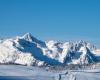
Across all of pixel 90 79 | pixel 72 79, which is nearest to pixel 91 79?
pixel 90 79

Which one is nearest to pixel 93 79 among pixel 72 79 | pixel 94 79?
pixel 94 79

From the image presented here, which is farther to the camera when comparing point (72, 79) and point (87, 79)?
point (87, 79)

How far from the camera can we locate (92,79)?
195 m

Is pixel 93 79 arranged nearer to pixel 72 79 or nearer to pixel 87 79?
pixel 87 79

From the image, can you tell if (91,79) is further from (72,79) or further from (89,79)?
(72,79)

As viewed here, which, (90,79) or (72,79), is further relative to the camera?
(90,79)

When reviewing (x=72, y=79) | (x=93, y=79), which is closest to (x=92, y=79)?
(x=93, y=79)

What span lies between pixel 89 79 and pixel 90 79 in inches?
46.7

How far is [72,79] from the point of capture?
144625mm

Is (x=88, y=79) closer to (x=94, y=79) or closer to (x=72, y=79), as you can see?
(x=94, y=79)

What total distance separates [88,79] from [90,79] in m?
1.60

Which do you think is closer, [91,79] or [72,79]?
[72,79]

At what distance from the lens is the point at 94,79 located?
19362cm

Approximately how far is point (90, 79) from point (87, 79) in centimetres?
144
